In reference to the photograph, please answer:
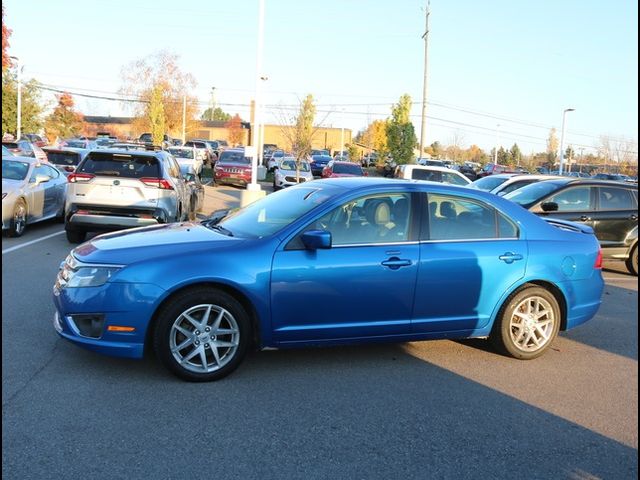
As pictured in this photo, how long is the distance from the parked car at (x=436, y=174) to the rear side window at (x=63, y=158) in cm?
1009

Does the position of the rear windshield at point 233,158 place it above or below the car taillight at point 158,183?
above

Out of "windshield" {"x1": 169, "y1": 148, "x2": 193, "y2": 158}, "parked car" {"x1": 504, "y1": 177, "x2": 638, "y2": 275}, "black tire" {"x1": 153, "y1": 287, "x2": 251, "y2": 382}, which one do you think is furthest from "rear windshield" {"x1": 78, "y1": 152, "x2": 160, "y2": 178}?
"windshield" {"x1": 169, "y1": 148, "x2": 193, "y2": 158}

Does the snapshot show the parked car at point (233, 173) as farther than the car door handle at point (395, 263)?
Yes

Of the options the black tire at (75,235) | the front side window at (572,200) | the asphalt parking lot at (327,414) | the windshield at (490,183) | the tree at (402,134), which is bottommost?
the asphalt parking lot at (327,414)

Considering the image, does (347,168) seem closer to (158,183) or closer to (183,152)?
(183,152)

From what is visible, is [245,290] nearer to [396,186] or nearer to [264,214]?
[264,214]

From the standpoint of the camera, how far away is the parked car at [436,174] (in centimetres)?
1862

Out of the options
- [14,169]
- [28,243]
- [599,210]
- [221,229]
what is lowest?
[28,243]

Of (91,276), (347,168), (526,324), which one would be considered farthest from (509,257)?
(347,168)

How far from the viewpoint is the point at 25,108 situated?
51.3 meters

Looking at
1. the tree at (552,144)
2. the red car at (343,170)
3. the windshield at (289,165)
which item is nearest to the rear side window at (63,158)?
the windshield at (289,165)

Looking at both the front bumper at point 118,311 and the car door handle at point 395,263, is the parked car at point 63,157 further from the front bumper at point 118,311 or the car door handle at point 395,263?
the car door handle at point 395,263

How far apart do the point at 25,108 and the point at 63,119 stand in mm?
19122

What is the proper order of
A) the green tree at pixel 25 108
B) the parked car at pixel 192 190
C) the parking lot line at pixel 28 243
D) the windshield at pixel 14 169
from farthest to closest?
the green tree at pixel 25 108
the parked car at pixel 192 190
the windshield at pixel 14 169
the parking lot line at pixel 28 243
